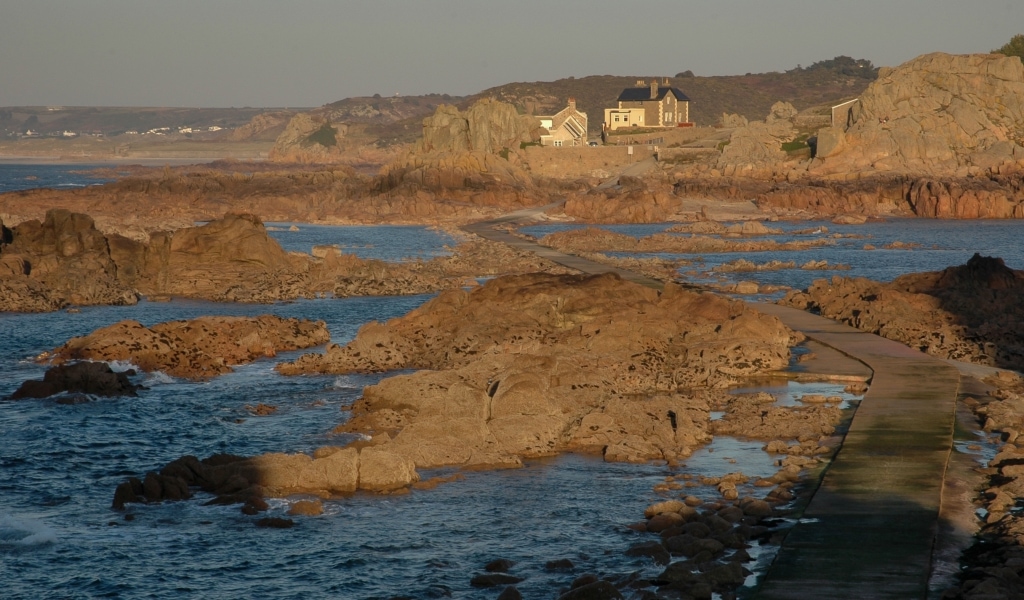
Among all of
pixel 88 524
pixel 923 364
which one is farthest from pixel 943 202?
pixel 88 524

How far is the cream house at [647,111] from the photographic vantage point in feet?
450

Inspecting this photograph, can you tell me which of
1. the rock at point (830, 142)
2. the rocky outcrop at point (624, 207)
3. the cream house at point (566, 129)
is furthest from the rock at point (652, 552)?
the cream house at point (566, 129)

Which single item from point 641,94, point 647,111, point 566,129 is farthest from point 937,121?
point 641,94

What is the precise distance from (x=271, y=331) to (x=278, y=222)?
5917 centimetres

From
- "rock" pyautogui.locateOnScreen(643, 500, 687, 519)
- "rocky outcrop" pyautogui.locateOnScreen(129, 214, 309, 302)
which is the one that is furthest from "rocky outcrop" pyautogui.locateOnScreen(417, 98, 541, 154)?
"rock" pyautogui.locateOnScreen(643, 500, 687, 519)

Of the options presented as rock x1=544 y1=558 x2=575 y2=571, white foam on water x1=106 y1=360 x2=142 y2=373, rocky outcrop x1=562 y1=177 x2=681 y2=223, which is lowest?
rock x1=544 y1=558 x2=575 y2=571

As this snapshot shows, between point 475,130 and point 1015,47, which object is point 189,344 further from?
point 1015,47

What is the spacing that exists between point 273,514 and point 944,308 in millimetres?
22170

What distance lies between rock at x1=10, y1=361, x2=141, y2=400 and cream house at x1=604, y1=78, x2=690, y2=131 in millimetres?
112488

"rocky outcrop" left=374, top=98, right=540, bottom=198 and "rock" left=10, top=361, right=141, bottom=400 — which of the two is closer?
"rock" left=10, top=361, right=141, bottom=400

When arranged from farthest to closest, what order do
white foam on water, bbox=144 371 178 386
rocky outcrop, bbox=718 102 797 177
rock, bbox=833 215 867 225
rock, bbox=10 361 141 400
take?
rocky outcrop, bbox=718 102 797 177 < rock, bbox=833 215 867 225 < white foam on water, bbox=144 371 178 386 < rock, bbox=10 361 141 400

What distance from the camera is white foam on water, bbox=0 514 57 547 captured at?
1523 cm

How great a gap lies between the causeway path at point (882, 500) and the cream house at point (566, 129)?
101484 millimetres

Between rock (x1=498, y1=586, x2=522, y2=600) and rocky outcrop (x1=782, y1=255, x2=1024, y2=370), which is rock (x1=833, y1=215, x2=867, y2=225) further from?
rock (x1=498, y1=586, x2=522, y2=600)
